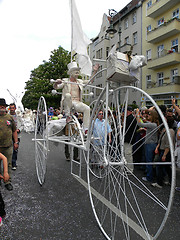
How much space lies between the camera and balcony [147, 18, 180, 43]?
2088 centimetres

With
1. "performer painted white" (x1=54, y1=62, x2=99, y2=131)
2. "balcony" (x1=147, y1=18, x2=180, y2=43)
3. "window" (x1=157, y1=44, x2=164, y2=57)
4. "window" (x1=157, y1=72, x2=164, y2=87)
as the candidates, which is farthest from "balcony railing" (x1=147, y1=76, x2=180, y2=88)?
"performer painted white" (x1=54, y1=62, x2=99, y2=131)

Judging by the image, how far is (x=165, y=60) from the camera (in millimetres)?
21984

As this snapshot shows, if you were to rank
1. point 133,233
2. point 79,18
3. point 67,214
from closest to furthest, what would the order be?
point 133,233
point 67,214
point 79,18

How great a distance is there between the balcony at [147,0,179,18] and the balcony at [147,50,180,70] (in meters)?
4.28

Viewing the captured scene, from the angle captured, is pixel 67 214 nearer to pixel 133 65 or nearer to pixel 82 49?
pixel 133 65

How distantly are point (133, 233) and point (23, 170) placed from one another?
4.18 m

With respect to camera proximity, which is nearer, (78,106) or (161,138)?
(78,106)

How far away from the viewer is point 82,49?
3988 mm

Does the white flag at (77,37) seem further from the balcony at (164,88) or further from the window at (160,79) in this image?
the window at (160,79)

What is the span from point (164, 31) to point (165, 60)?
9.33ft

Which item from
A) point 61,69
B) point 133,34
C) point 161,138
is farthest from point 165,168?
point 61,69

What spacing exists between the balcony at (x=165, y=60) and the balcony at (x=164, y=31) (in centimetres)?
165

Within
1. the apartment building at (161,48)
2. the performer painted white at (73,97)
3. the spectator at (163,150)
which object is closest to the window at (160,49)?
the apartment building at (161,48)

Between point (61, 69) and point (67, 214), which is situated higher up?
point (61, 69)
